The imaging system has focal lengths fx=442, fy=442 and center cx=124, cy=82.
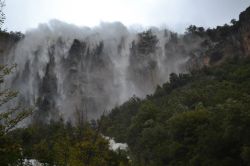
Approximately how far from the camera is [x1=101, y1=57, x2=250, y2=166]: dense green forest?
43469 mm

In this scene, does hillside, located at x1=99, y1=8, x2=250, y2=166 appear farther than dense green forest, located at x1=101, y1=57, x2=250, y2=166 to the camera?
Yes

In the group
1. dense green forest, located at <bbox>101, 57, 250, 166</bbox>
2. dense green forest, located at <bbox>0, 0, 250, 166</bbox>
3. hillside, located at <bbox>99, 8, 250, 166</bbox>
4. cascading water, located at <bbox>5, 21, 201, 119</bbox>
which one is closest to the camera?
dense green forest, located at <bbox>0, 0, 250, 166</bbox>

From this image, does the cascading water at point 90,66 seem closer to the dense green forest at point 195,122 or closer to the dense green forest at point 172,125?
the dense green forest at point 172,125

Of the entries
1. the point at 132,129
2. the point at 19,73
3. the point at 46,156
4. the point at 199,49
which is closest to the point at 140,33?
the point at 199,49

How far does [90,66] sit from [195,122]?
65.7 metres

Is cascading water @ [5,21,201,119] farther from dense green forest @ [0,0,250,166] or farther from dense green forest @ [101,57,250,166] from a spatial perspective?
dense green forest @ [101,57,250,166]

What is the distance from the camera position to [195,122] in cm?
5978

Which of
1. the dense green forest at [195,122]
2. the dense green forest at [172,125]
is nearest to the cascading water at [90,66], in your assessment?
the dense green forest at [172,125]

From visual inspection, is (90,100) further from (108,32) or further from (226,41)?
(226,41)

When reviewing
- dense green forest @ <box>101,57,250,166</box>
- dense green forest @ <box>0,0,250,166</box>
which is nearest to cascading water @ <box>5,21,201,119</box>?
dense green forest @ <box>0,0,250,166</box>

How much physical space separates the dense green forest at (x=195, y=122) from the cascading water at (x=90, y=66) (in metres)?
20.0

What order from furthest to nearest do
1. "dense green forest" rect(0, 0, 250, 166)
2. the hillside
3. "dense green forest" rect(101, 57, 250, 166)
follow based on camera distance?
1. the hillside
2. "dense green forest" rect(101, 57, 250, 166)
3. "dense green forest" rect(0, 0, 250, 166)

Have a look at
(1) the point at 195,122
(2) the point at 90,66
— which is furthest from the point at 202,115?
(2) the point at 90,66

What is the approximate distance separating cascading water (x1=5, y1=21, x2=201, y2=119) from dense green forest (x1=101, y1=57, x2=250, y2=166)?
20.0 m
